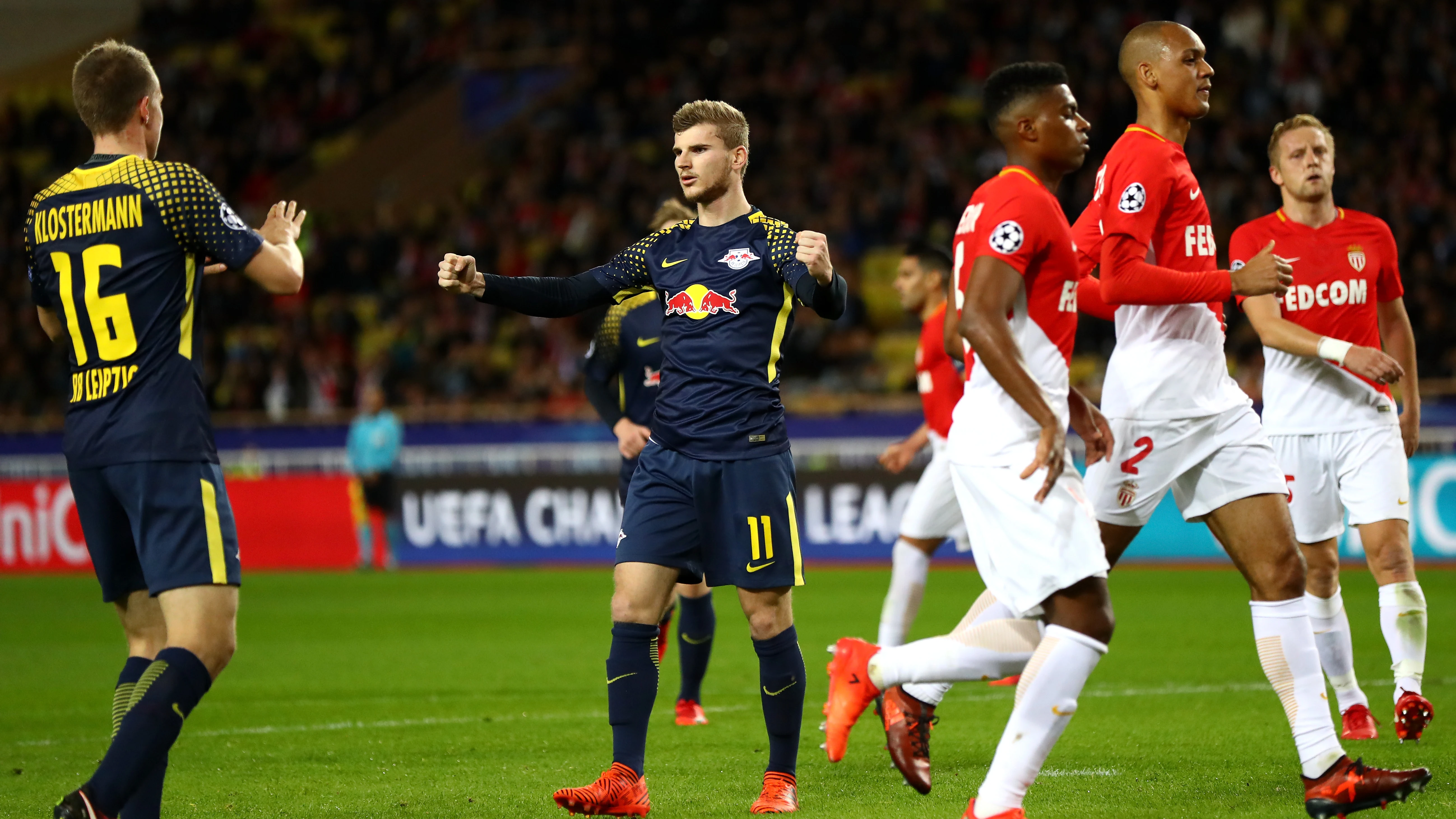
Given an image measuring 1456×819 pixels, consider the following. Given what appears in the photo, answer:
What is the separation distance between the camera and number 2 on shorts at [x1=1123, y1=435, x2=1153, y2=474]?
5301mm

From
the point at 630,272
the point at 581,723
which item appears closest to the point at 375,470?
the point at 581,723

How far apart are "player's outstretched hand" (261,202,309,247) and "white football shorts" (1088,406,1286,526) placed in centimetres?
265

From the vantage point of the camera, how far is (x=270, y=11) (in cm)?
3369

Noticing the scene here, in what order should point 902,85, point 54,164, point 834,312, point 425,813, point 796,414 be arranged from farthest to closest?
point 54,164
point 902,85
point 796,414
point 425,813
point 834,312

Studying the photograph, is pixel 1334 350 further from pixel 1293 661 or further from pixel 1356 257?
pixel 1293 661

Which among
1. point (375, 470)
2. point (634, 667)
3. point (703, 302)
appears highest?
point (703, 302)

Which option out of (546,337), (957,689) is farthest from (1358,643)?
(546,337)

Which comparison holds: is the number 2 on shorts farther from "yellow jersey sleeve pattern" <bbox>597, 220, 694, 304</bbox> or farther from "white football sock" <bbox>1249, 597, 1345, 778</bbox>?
"yellow jersey sleeve pattern" <bbox>597, 220, 694, 304</bbox>

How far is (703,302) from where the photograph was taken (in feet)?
17.9

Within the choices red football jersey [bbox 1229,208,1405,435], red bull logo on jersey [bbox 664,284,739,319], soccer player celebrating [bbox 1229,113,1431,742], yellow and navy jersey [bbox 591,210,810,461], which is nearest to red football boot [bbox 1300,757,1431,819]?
soccer player celebrating [bbox 1229,113,1431,742]

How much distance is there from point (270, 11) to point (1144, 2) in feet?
62.3

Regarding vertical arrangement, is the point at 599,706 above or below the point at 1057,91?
below

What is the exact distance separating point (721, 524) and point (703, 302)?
0.76 m

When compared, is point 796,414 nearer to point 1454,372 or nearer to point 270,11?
point 1454,372
